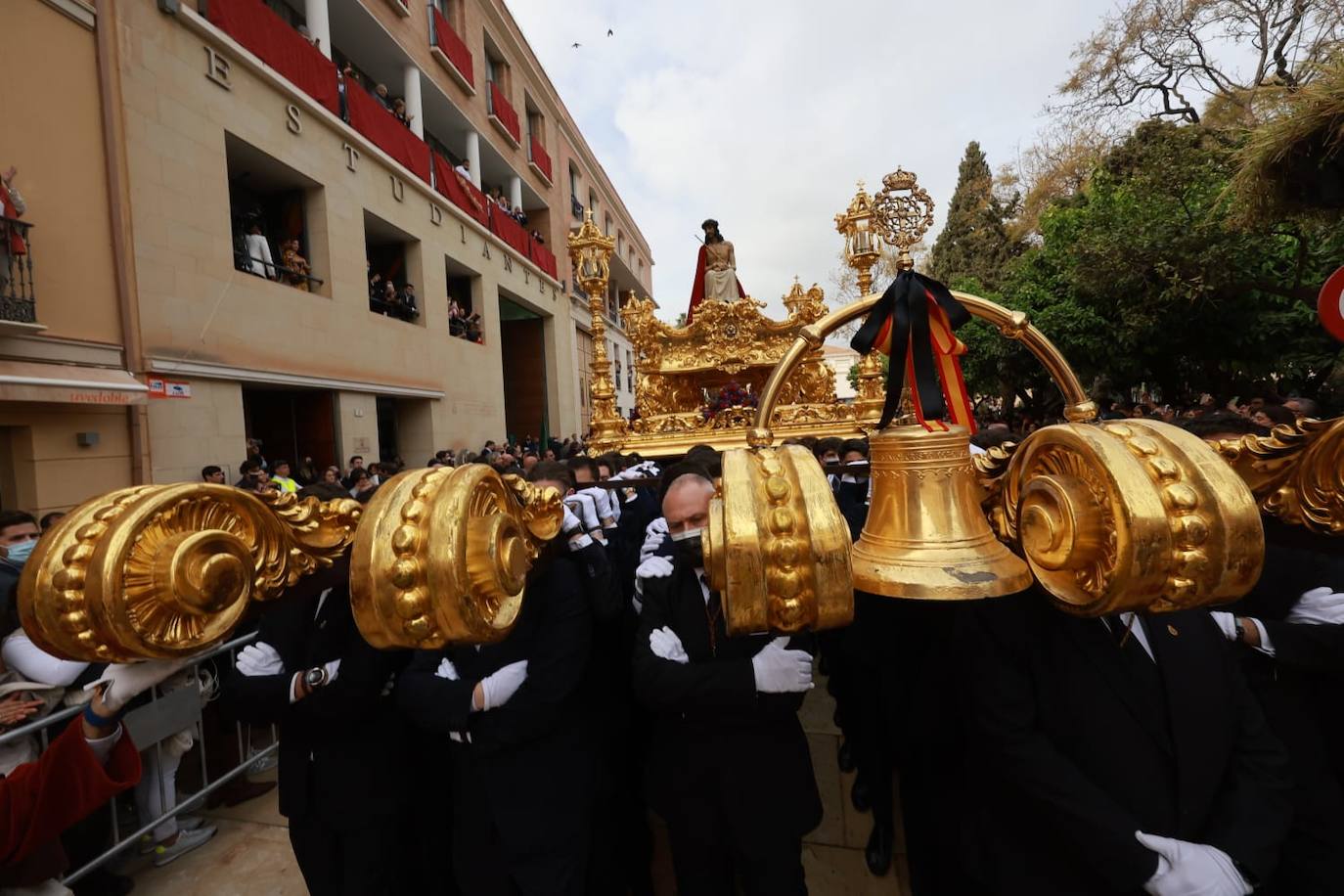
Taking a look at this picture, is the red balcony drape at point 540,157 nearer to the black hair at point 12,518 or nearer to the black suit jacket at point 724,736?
the black hair at point 12,518

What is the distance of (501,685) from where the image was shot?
1920mm

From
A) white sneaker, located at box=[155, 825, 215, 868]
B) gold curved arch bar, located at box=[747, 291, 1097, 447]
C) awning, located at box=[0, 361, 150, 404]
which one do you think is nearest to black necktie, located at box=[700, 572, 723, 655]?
gold curved arch bar, located at box=[747, 291, 1097, 447]

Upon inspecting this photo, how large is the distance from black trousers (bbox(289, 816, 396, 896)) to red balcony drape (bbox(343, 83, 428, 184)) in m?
12.6

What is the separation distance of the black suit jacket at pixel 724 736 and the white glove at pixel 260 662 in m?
1.25

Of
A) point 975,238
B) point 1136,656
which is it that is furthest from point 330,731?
point 975,238

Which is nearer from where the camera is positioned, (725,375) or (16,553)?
(16,553)

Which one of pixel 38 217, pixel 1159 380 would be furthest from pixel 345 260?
pixel 1159 380

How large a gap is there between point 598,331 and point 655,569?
14.1 ft

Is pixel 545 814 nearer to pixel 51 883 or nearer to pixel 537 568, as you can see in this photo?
pixel 537 568

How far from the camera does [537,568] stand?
155 centimetres

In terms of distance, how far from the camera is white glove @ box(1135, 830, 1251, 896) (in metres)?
1.36

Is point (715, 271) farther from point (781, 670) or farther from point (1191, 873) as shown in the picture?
point (1191, 873)

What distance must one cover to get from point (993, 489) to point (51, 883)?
12.0 ft

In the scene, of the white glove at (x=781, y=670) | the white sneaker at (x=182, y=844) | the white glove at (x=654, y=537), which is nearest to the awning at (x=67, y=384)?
the white sneaker at (x=182, y=844)
